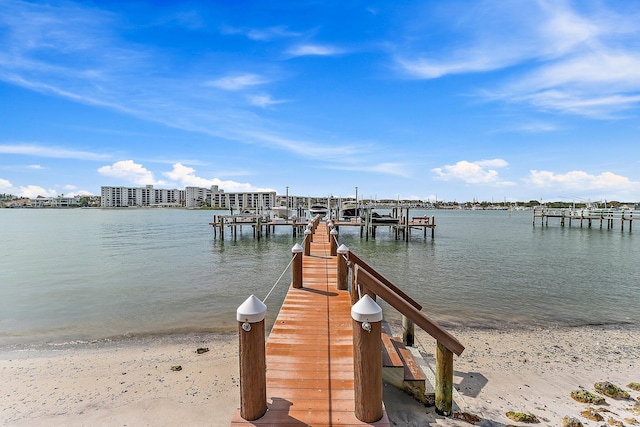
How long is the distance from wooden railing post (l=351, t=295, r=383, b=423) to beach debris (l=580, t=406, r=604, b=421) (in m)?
4.17

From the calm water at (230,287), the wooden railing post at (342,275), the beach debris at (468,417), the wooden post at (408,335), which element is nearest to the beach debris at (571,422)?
the beach debris at (468,417)

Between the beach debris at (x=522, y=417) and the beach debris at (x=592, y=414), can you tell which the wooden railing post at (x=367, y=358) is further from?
the beach debris at (x=592, y=414)

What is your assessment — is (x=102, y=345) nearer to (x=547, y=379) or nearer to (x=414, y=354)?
(x=414, y=354)

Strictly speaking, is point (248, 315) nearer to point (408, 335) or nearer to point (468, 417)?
point (468, 417)

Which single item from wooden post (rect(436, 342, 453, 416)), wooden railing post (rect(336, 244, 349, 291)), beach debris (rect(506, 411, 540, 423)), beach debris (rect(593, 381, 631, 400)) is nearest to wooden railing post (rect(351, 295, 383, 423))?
wooden post (rect(436, 342, 453, 416))

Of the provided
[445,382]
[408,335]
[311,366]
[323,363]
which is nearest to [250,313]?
[311,366]

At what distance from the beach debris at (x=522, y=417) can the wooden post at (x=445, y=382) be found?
1.10 metres

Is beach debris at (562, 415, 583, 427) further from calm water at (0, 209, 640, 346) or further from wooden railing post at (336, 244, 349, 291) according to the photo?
calm water at (0, 209, 640, 346)

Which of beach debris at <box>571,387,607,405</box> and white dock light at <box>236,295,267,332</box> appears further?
beach debris at <box>571,387,607,405</box>

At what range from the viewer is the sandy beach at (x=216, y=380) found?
560cm

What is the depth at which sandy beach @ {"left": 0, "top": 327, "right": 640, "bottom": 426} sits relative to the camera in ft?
18.4

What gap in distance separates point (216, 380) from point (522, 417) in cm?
555

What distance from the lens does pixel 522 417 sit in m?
5.43

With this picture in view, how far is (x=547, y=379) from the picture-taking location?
714 centimetres
